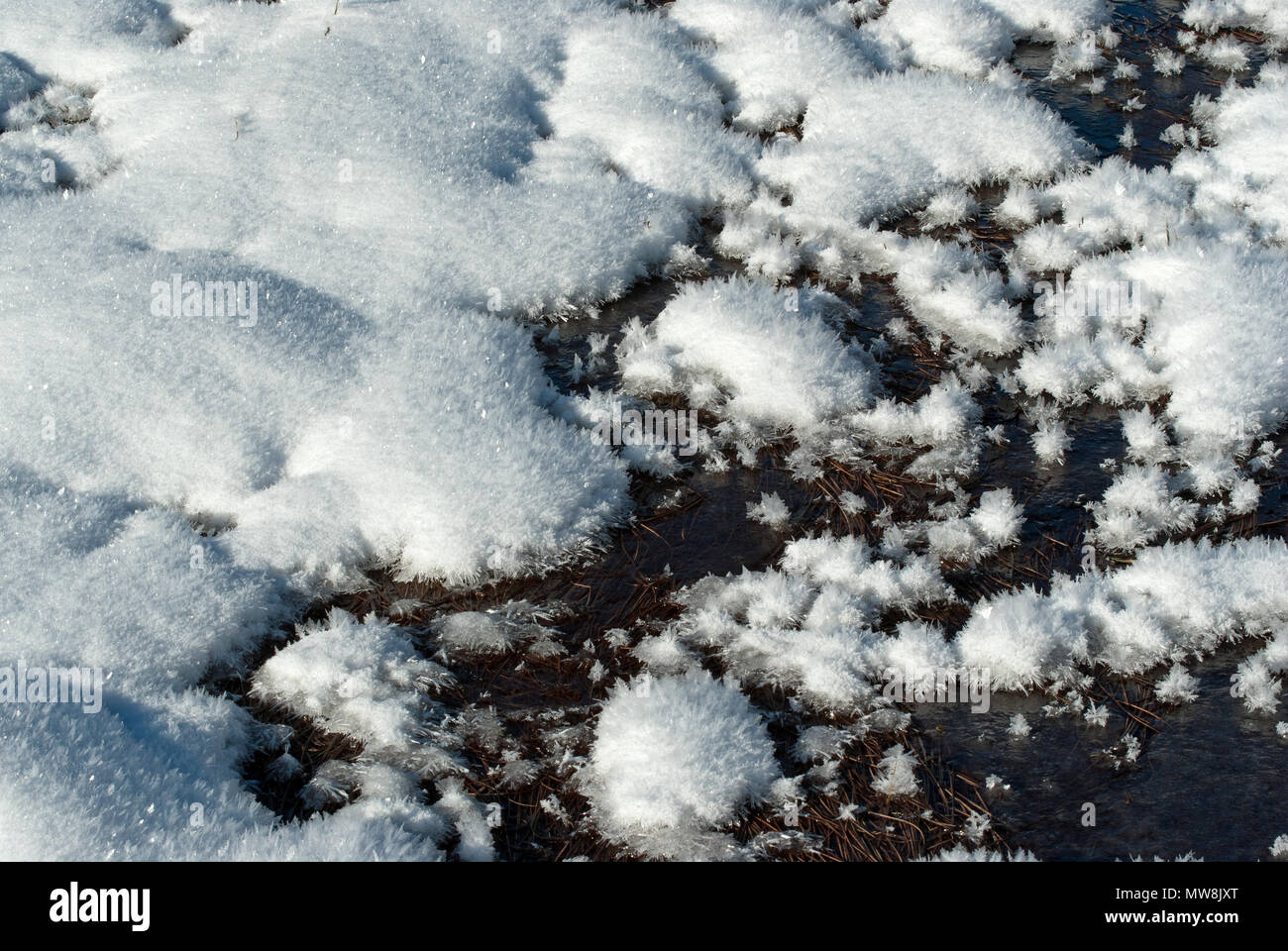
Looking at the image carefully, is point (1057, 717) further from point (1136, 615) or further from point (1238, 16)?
point (1238, 16)

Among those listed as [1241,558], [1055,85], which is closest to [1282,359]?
[1241,558]

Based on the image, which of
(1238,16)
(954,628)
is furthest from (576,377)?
(1238,16)

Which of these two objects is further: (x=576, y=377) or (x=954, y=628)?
(x=576, y=377)

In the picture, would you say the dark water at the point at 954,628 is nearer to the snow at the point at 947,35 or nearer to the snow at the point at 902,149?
the snow at the point at 902,149

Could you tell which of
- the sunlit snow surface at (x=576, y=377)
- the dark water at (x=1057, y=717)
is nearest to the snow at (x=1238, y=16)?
the sunlit snow surface at (x=576, y=377)

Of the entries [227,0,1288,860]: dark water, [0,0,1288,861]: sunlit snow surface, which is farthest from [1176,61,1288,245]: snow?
[227,0,1288,860]: dark water

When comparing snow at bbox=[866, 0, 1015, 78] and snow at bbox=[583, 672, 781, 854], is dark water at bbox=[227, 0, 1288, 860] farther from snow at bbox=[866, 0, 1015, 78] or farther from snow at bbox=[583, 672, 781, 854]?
snow at bbox=[866, 0, 1015, 78]

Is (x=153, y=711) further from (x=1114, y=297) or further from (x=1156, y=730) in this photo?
(x=1114, y=297)
